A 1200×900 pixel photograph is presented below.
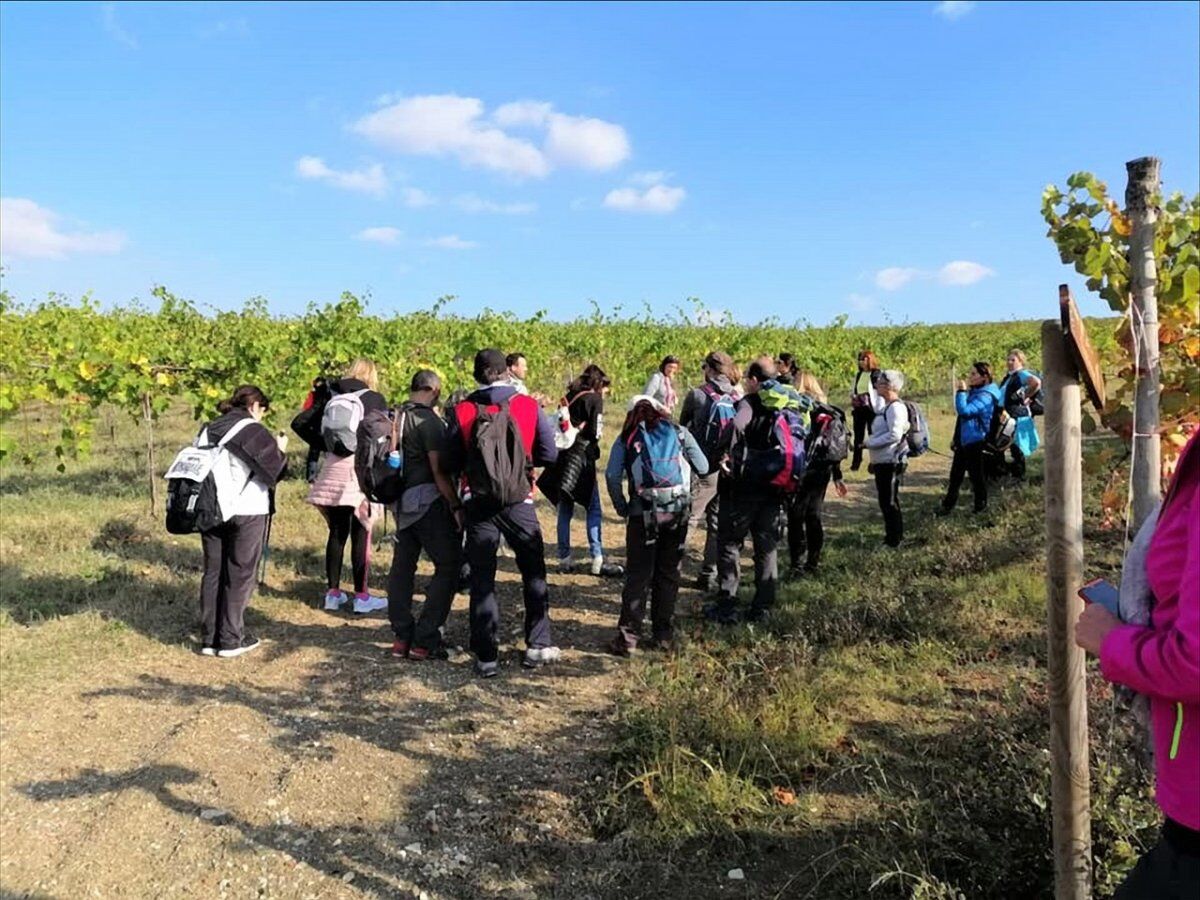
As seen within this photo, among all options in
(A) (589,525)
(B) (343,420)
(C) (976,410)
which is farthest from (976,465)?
(B) (343,420)

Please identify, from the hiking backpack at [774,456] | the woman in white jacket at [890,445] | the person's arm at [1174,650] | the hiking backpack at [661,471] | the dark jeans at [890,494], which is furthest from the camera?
the dark jeans at [890,494]

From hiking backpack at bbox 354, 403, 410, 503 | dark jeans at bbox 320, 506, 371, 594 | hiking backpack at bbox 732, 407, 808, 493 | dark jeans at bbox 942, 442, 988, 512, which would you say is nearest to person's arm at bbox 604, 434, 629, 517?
hiking backpack at bbox 732, 407, 808, 493

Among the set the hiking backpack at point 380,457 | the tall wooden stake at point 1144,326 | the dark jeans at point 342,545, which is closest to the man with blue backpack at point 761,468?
the hiking backpack at point 380,457

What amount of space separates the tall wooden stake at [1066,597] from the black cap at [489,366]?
11.2 ft

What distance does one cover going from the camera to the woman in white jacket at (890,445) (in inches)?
272

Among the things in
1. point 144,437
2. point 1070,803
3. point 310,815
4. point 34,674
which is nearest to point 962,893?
point 1070,803

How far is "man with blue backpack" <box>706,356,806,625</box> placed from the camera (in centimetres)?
546

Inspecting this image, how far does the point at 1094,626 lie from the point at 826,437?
4938 millimetres

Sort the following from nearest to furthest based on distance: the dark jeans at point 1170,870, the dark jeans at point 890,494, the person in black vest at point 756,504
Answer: the dark jeans at point 1170,870, the person in black vest at point 756,504, the dark jeans at point 890,494

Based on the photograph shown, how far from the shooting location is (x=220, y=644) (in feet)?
17.5

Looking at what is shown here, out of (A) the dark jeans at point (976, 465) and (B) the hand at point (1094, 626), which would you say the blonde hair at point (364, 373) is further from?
(A) the dark jeans at point (976, 465)

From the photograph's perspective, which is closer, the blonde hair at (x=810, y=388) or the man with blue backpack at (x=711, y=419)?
the man with blue backpack at (x=711, y=419)

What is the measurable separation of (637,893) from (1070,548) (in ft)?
6.60

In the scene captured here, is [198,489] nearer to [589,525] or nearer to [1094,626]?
[589,525]
